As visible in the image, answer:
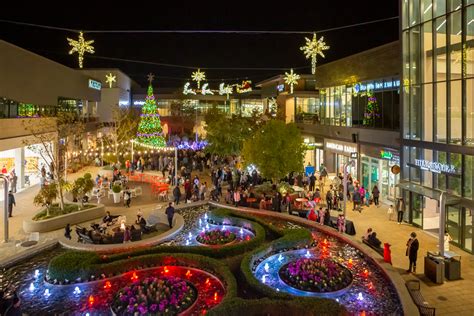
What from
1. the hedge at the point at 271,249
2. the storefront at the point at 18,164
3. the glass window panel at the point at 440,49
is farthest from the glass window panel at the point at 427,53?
the storefront at the point at 18,164

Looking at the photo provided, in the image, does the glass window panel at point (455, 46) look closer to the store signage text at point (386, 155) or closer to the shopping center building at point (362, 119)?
the shopping center building at point (362, 119)

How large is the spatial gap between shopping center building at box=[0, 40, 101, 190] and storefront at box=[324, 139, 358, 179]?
20955mm

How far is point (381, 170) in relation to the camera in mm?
26641

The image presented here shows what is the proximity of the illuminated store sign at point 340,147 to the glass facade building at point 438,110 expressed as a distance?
346 inches

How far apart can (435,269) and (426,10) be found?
1293 cm

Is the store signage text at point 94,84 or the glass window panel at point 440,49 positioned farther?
the store signage text at point 94,84

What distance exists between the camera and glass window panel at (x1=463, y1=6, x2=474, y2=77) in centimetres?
1711

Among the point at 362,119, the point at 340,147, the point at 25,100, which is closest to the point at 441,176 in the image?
the point at 362,119

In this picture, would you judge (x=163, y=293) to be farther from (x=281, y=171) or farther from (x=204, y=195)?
(x=281, y=171)

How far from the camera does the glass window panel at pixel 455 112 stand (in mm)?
18094

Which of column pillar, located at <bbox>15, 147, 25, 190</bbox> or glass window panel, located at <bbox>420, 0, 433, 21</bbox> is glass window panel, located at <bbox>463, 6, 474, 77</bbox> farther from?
column pillar, located at <bbox>15, 147, 25, 190</bbox>

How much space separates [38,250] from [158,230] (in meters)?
5.40

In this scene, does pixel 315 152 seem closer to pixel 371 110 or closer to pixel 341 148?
pixel 341 148

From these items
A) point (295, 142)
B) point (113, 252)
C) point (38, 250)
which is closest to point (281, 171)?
point (295, 142)
